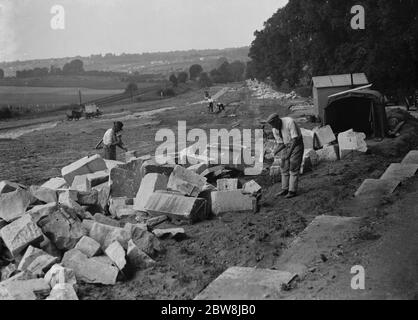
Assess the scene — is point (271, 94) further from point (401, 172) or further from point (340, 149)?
point (401, 172)

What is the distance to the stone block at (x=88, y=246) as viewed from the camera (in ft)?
23.4

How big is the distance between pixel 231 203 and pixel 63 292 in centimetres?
411

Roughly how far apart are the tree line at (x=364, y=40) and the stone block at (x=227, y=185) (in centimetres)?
1660

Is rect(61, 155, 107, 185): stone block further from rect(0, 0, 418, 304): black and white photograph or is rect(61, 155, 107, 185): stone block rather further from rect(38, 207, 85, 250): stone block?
rect(38, 207, 85, 250): stone block

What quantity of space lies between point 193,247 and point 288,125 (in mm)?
3190

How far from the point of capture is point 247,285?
19.4 feet

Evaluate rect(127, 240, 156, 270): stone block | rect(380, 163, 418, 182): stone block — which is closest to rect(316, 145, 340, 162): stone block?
rect(380, 163, 418, 182): stone block

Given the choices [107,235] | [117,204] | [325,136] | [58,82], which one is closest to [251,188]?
[117,204]

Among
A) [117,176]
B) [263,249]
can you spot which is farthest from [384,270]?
[117,176]

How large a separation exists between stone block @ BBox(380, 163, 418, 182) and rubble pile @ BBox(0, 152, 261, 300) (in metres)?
2.74

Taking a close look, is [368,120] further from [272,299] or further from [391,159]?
[272,299]

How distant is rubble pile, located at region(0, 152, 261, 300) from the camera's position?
6641mm

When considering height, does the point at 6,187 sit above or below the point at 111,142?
below
